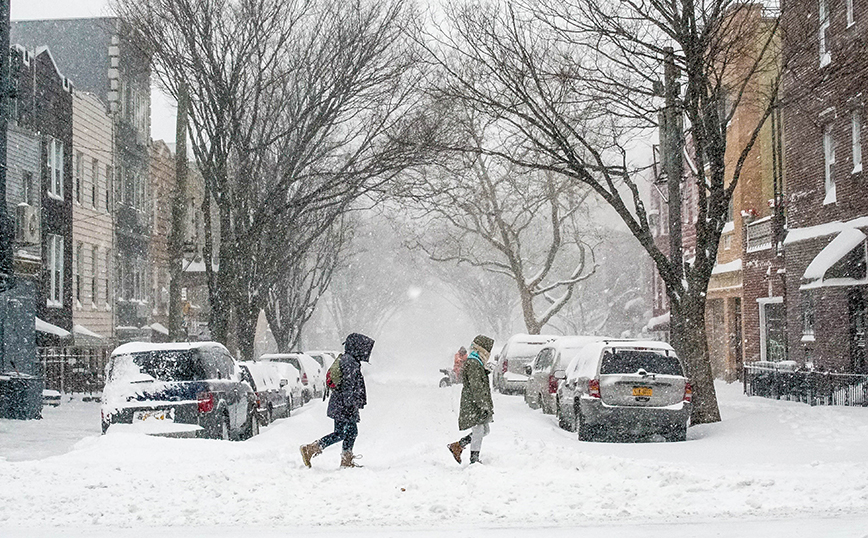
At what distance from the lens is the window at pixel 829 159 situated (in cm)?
2523

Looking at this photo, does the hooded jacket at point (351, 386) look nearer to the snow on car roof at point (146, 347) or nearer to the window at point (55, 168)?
the snow on car roof at point (146, 347)

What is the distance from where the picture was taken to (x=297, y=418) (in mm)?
23344

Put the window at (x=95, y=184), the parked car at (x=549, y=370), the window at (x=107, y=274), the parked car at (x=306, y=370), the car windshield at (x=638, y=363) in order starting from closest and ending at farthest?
the car windshield at (x=638, y=363)
the parked car at (x=549, y=370)
the parked car at (x=306, y=370)
the window at (x=95, y=184)
the window at (x=107, y=274)

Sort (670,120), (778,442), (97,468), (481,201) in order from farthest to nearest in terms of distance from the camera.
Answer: (481,201) < (670,120) < (778,442) < (97,468)

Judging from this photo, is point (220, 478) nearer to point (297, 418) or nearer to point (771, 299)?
point (297, 418)

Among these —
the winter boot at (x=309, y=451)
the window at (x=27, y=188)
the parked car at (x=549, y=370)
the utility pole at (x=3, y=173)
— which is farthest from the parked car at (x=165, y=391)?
the window at (x=27, y=188)

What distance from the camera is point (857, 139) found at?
23.6 metres

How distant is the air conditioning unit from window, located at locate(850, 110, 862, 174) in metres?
18.2

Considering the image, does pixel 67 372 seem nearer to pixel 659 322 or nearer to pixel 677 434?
pixel 677 434

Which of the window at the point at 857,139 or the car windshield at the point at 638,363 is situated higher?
the window at the point at 857,139

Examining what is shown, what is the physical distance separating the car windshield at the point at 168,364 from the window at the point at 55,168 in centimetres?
1714

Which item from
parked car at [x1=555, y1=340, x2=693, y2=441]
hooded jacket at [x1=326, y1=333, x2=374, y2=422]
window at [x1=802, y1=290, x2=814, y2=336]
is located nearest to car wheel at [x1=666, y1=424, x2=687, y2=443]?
parked car at [x1=555, y1=340, x2=693, y2=441]

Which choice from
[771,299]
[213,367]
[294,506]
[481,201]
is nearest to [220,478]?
[294,506]

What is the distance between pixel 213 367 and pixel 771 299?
20332 mm
